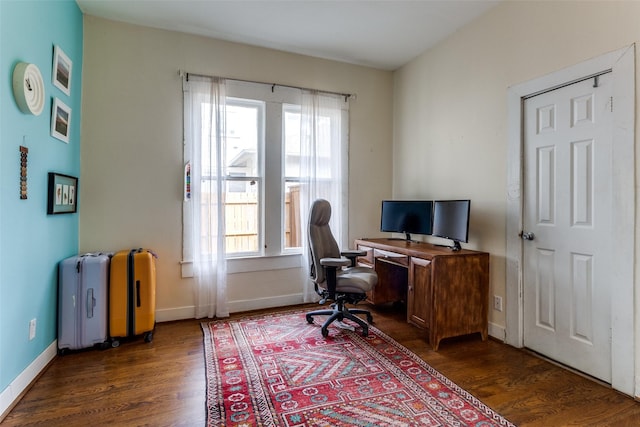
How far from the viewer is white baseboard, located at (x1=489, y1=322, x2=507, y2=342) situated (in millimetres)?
2730

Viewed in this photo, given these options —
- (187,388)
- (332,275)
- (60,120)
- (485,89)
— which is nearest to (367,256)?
(332,275)

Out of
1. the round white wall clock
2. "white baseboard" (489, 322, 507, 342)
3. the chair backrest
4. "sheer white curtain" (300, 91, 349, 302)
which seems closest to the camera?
the round white wall clock

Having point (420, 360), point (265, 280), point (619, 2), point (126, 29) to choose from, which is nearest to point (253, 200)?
point (265, 280)

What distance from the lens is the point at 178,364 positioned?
235cm

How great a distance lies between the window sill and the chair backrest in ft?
2.29

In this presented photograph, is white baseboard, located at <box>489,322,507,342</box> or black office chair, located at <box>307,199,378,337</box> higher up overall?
black office chair, located at <box>307,199,378,337</box>

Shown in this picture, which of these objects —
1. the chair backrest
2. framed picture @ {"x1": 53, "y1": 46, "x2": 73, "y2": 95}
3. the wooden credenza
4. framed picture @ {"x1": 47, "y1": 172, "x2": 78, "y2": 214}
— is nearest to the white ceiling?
framed picture @ {"x1": 53, "y1": 46, "x2": 73, "y2": 95}

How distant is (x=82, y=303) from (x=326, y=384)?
197 cm

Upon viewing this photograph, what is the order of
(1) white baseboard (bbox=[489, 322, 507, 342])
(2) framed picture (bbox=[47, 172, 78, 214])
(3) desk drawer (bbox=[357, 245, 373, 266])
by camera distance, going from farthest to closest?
(3) desk drawer (bbox=[357, 245, 373, 266])
(1) white baseboard (bbox=[489, 322, 507, 342])
(2) framed picture (bbox=[47, 172, 78, 214])

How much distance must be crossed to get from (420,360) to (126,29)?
12.7 ft

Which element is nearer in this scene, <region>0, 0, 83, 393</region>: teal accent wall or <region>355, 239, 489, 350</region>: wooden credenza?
<region>0, 0, 83, 393</region>: teal accent wall

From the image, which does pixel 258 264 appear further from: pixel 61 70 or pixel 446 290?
pixel 61 70

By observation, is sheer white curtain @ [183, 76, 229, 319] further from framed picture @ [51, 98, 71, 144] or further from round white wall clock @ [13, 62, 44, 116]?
round white wall clock @ [13, 62, 44, 116]

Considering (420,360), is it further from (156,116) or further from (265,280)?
(156,116)
